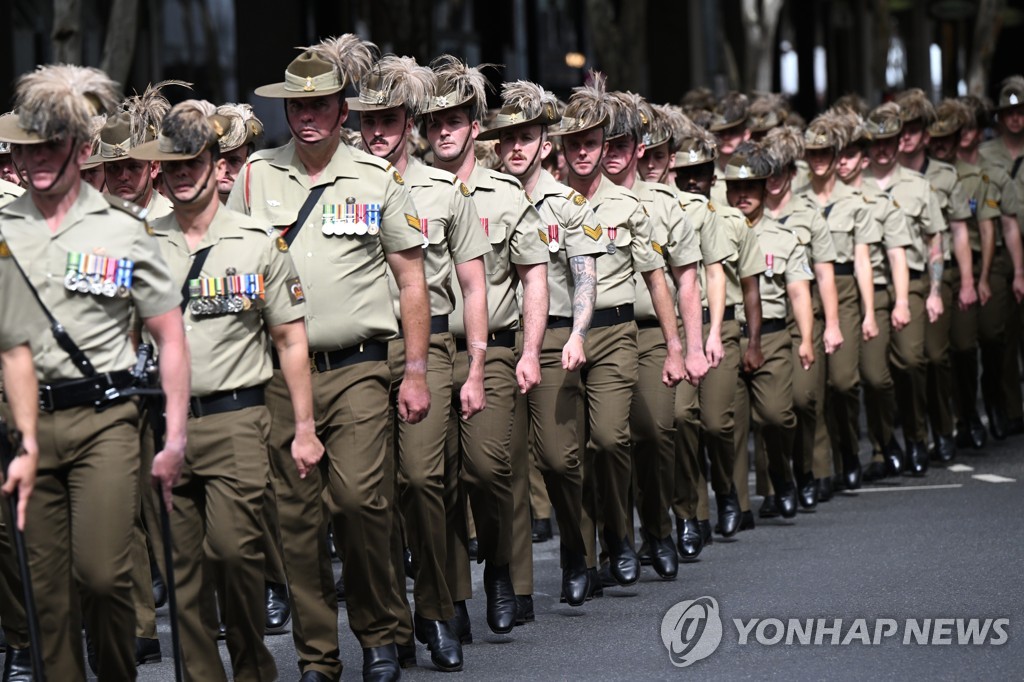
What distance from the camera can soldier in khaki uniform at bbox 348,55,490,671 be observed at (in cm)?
861

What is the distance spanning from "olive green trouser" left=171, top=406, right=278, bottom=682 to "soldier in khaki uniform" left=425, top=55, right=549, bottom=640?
5.67ft

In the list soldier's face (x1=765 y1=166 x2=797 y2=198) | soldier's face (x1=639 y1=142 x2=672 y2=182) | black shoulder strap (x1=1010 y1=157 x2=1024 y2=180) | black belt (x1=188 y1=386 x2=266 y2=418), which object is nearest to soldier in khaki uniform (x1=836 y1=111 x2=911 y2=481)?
soldier's face (x1=765 y1=166 x2=797 y2=198)

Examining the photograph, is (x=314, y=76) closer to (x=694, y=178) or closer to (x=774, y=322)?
(x=694, y=178)

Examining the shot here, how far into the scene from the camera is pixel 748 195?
12.9m

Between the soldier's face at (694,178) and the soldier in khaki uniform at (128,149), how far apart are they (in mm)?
3556

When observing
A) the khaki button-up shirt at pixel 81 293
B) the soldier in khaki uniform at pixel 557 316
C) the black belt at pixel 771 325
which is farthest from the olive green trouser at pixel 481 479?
the black belt at pixel 771 325

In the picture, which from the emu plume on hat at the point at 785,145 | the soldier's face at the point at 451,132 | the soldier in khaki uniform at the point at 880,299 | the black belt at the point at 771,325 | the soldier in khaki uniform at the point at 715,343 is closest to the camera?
the soldier's face at the point at 451,132

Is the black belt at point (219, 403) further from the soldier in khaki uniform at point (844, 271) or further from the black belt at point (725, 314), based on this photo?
the soldier in khaki uniform at point (844, 271)

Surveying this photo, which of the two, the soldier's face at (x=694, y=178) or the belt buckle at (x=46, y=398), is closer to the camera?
the belt buckle at (x=46, y=398)

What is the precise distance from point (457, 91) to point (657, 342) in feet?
7.05

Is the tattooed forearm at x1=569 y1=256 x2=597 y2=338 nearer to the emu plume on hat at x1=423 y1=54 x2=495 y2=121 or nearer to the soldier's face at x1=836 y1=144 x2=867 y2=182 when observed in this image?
the emu plume on hat at x1=423 y1=54 x2=495 y2=121

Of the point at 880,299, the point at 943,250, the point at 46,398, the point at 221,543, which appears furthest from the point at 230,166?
the point at 943,250

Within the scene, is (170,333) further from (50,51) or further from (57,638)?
(50,51)

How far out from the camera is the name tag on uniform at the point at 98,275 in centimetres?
675
